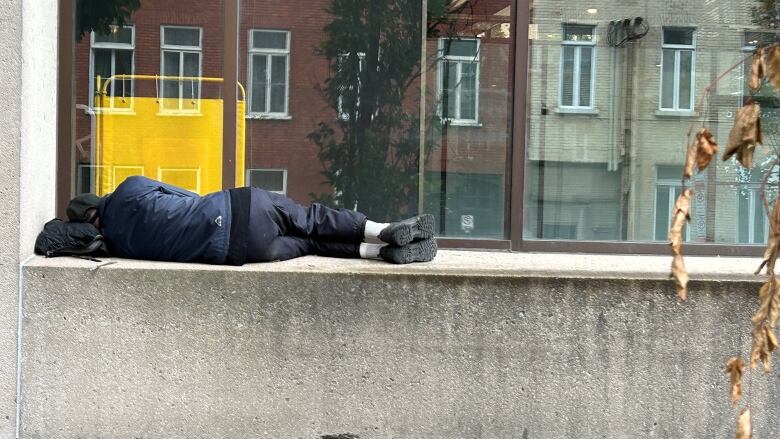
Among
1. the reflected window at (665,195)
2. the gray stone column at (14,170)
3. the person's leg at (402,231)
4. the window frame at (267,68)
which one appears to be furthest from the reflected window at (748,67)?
the gray stone column at (14,170)

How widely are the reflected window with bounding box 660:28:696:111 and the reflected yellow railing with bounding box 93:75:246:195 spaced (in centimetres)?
296

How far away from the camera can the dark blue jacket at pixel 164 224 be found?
495 cm

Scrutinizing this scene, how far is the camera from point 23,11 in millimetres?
4848

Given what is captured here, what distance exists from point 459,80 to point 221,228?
209 centimetres

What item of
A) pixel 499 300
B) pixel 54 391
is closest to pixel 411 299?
pixel 499 300

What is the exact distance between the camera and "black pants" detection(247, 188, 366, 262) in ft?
→ 16.7

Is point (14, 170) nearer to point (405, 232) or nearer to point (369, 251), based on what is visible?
point (369, 251)

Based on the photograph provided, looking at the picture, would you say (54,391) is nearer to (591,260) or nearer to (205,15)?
(205,15)

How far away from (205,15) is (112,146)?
1090 mm

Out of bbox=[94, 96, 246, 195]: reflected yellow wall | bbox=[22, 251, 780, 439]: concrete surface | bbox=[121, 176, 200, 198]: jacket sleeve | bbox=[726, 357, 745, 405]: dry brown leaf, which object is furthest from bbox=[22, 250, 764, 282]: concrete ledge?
bbox=[726, 357, 745, 405]: dry brown leaf

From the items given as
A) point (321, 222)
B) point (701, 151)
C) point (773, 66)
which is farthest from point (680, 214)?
point (321, 222)

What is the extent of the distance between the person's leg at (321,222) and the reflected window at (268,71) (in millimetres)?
870

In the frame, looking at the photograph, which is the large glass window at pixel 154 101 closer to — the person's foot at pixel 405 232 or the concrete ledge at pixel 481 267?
the concrete ledge at pixel 481 267

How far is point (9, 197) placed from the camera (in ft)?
15.8
